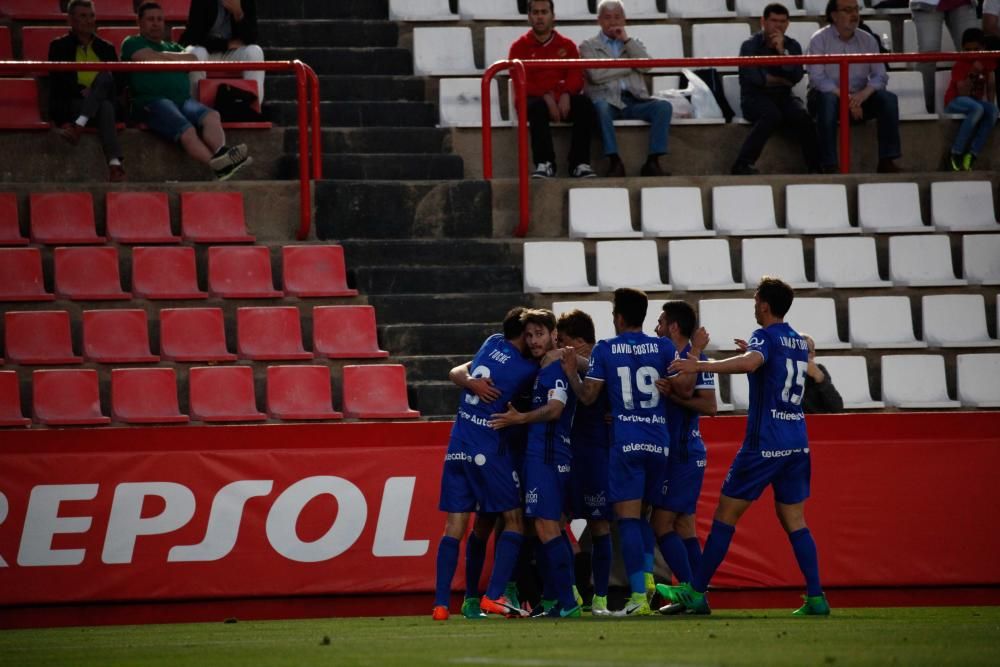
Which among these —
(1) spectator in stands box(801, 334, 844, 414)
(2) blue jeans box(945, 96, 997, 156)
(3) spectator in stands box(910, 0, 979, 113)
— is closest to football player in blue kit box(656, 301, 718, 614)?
(1) spectator in stands box(801, 334, 844, 414)

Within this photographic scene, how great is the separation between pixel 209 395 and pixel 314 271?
5.26 feet

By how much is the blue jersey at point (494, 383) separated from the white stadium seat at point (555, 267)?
3.20 metres

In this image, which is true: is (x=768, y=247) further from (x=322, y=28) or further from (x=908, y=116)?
(x=322, y=28)

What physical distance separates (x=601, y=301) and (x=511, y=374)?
127 inches

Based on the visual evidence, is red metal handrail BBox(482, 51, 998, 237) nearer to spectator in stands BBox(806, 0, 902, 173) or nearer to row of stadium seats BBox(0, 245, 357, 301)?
spectator in stands BBox(806, 0, 902, 173)

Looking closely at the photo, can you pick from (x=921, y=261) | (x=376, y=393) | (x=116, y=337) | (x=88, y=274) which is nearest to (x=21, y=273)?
(x=88, y=274)

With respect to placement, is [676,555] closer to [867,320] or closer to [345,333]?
[345,333]

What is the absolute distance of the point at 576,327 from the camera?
32.4 feet

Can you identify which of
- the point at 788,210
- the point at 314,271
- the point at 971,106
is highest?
the point at 971,106

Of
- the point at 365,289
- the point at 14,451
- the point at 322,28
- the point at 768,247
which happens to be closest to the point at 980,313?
the point at 768,247

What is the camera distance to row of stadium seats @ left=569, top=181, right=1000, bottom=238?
1334 cm

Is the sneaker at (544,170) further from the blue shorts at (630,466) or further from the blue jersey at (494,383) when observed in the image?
the blue shorts at (630,466)

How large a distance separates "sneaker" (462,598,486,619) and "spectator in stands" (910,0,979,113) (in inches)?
322

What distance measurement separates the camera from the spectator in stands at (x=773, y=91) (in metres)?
14.0
